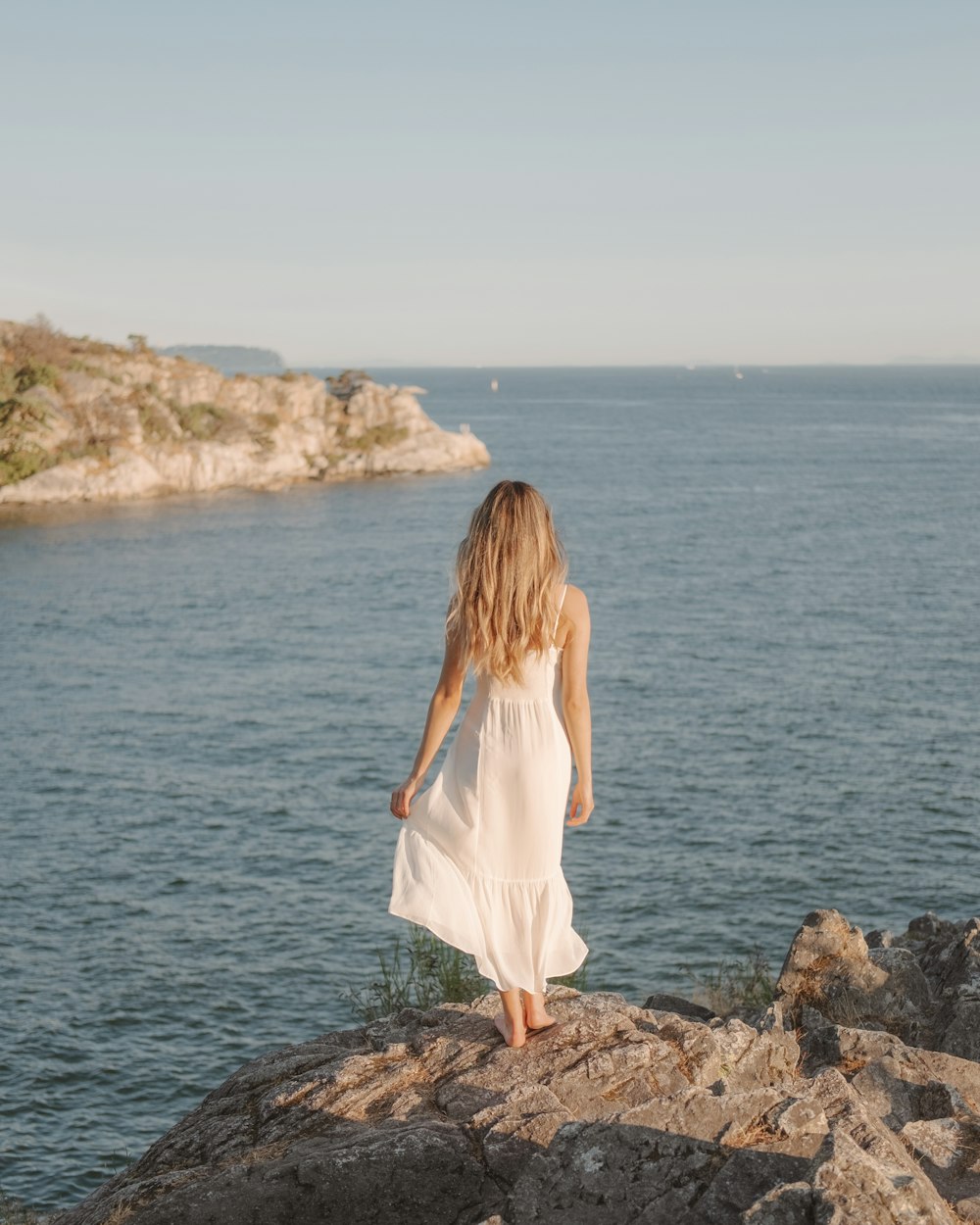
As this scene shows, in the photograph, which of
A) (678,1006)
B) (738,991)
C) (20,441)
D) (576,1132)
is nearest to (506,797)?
(576,1132)

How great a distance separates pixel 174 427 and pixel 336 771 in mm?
60869

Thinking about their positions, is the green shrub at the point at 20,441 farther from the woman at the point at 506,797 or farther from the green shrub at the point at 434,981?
the woman at the point at 506,797

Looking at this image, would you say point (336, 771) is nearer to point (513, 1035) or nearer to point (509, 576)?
point (513, 1035)

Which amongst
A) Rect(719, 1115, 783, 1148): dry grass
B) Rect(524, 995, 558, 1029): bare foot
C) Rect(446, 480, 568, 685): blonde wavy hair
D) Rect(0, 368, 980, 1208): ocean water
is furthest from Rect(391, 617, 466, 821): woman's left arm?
Rect(719, 1115, 783, 1148): dry grass

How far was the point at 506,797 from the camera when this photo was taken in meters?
7.01

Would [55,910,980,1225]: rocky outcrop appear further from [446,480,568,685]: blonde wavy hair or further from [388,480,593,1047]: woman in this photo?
[446,480,568,685]: blonde wavy hair

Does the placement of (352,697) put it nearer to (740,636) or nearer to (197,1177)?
(740,636)

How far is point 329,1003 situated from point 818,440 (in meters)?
120

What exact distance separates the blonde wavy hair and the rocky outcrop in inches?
93.3

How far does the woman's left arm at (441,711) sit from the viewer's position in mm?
6812

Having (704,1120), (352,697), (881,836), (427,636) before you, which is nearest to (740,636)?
(427,636)

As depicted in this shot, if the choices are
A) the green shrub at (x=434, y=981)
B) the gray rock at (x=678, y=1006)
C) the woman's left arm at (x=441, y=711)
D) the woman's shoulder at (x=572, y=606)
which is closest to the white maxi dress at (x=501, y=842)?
the woman's left arm at (x=441, y=711)

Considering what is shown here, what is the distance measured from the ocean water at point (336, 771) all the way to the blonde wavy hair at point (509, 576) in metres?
0.24

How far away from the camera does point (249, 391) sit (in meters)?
96.4
